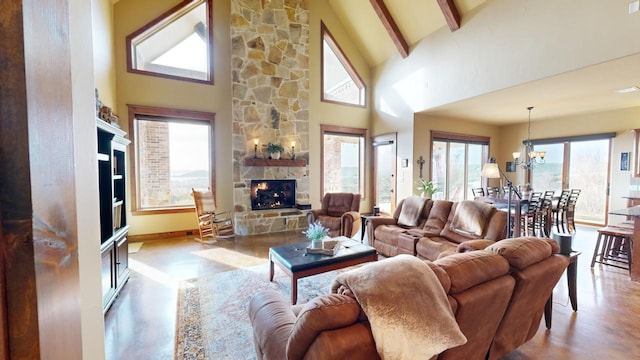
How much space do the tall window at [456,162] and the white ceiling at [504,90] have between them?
0.61 meters

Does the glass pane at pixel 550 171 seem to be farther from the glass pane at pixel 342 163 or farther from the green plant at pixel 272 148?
the green plant at pixel 272 148

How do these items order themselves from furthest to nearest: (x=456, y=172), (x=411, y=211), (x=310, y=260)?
(x=456, y=172)
(x=411, y=211)
(x=310, y=260)

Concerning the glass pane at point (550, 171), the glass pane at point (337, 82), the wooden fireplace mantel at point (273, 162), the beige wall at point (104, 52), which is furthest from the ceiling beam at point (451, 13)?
the beige wall at point (104, 52)

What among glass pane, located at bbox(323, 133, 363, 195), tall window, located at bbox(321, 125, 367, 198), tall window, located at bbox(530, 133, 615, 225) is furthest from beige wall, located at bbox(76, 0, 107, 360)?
tall window, located at bbox(530, 133, 615, 225)

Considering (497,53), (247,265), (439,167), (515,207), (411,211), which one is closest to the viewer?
(247,265)

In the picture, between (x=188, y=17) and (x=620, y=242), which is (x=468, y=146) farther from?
(x=188, y=17)

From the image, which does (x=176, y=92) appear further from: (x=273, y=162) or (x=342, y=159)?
(x=342, y=159)

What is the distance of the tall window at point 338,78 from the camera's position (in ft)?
23.2

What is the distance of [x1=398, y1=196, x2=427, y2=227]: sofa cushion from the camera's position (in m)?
4.22

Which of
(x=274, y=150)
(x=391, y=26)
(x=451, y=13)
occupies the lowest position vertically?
(x=274, y=150)

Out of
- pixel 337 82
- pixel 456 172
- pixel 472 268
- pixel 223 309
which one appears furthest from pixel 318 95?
pixel 472 268

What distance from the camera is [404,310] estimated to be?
3.82 ft

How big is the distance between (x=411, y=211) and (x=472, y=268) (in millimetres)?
2885

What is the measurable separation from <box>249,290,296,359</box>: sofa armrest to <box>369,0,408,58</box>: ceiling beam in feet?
20.6
